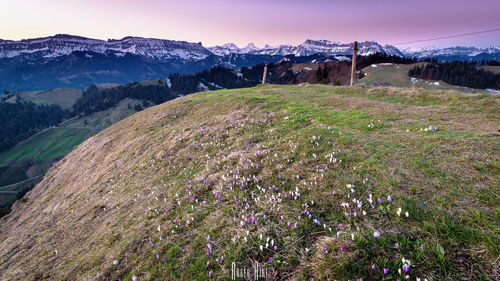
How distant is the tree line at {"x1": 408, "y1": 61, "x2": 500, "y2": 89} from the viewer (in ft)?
435

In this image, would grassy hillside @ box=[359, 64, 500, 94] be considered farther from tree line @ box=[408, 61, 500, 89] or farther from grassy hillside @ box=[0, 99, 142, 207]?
grassy hillside @ box=[0, 99, 142, 207]

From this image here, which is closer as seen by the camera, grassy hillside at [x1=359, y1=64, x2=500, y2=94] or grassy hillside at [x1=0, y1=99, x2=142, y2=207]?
grassy hillside at [x1=0, y1=99, x2=142, y2=207]

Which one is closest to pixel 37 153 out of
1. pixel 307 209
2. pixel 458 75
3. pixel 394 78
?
pixel 307 209

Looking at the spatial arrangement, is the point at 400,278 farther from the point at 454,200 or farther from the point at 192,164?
the point at 192,164

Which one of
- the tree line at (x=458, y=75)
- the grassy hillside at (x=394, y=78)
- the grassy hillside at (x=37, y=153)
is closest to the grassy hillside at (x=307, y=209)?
the grassy hillside at (x=394, y=78)

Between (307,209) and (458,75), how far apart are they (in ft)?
659

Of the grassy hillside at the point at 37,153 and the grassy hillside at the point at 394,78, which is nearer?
A: the grassy hillside at the point at 37,153

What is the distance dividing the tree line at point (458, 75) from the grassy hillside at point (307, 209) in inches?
7132

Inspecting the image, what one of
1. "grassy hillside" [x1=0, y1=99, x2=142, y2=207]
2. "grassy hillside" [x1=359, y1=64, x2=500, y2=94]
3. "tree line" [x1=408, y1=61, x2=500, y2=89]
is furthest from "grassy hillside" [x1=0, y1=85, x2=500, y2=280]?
"tree line" [x1=408, y1=61, x2=500, y2=89]

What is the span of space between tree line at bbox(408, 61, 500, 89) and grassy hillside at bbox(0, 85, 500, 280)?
594 ft

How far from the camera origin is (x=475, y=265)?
2.92m

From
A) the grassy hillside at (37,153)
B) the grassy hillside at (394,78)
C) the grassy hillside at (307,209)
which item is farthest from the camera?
the grassy hillside at (394,78)

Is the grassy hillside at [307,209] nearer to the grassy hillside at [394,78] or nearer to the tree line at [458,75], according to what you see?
the grassy hillside at [394,78]

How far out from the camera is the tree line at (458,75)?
132500 millimetres
